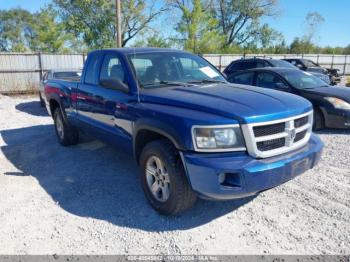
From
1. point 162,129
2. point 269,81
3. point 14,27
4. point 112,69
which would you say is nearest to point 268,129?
point 162,129

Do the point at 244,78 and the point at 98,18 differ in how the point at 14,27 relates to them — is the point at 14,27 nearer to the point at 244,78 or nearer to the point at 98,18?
the point at 98,18

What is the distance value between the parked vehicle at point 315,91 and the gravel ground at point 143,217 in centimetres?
156

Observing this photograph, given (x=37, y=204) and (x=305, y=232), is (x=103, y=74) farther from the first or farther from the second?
(x=305, y=232)

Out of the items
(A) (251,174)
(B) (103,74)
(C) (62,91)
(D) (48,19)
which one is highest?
(D) (48,19)

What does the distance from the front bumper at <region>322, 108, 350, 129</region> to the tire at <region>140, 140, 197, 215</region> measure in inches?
185

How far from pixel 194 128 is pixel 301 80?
5.66 metres

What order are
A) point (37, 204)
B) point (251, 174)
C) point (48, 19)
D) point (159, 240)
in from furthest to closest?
point (48, 19) < point (37, 204) < point (159, 240) < point (251, 174)

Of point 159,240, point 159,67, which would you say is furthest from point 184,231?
point 159,67

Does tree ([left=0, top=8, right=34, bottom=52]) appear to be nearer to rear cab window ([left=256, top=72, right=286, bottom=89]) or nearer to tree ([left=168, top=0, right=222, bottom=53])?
tree ([left=168, top=0, right=222, bottom=53])

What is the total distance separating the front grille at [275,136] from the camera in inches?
118

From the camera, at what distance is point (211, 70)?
4.72m

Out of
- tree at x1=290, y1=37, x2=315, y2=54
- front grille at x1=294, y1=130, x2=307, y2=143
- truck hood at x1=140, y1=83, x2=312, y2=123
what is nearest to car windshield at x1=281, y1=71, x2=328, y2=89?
truck hood at x1=140, y1=83, x2=312, y2=123

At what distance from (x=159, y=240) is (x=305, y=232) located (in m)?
1.48

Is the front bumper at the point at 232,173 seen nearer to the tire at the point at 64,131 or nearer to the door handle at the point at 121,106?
the door handle at the point at 121,106
